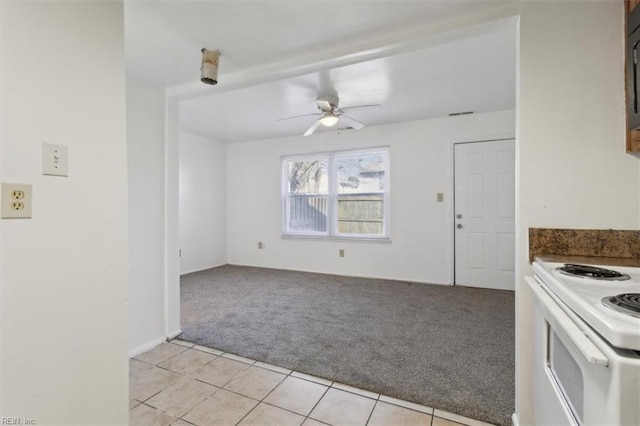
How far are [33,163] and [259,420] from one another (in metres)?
1.57

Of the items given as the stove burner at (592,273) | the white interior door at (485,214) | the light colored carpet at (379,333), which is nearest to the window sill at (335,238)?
the light colored carpet at (379,333)

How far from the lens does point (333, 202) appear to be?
5.01 meters

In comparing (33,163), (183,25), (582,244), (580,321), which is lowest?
(580,321)

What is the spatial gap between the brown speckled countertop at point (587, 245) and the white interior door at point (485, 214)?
2.79 meters

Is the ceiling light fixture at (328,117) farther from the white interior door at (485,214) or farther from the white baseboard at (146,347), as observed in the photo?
the white baseboard at (146,347)

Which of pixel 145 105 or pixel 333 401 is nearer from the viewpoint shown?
pixel 333 401

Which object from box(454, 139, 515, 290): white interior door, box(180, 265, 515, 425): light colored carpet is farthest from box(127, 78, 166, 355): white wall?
box(454, 139, 515, 290): white interior door

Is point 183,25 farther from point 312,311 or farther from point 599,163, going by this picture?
point 312,311

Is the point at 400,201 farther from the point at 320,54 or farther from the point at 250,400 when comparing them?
the point at 250,400

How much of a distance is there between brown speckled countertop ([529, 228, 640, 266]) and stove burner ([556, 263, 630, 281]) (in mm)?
162

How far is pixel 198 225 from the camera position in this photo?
515 centimetres

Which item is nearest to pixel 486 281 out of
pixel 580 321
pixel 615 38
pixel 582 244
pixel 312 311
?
pixel 312 311

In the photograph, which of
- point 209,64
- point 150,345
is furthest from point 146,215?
point 209,64

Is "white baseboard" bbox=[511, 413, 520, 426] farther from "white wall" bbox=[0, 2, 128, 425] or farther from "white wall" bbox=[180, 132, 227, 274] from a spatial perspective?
"white wall" bbox=[180, 132, 227, 274]
